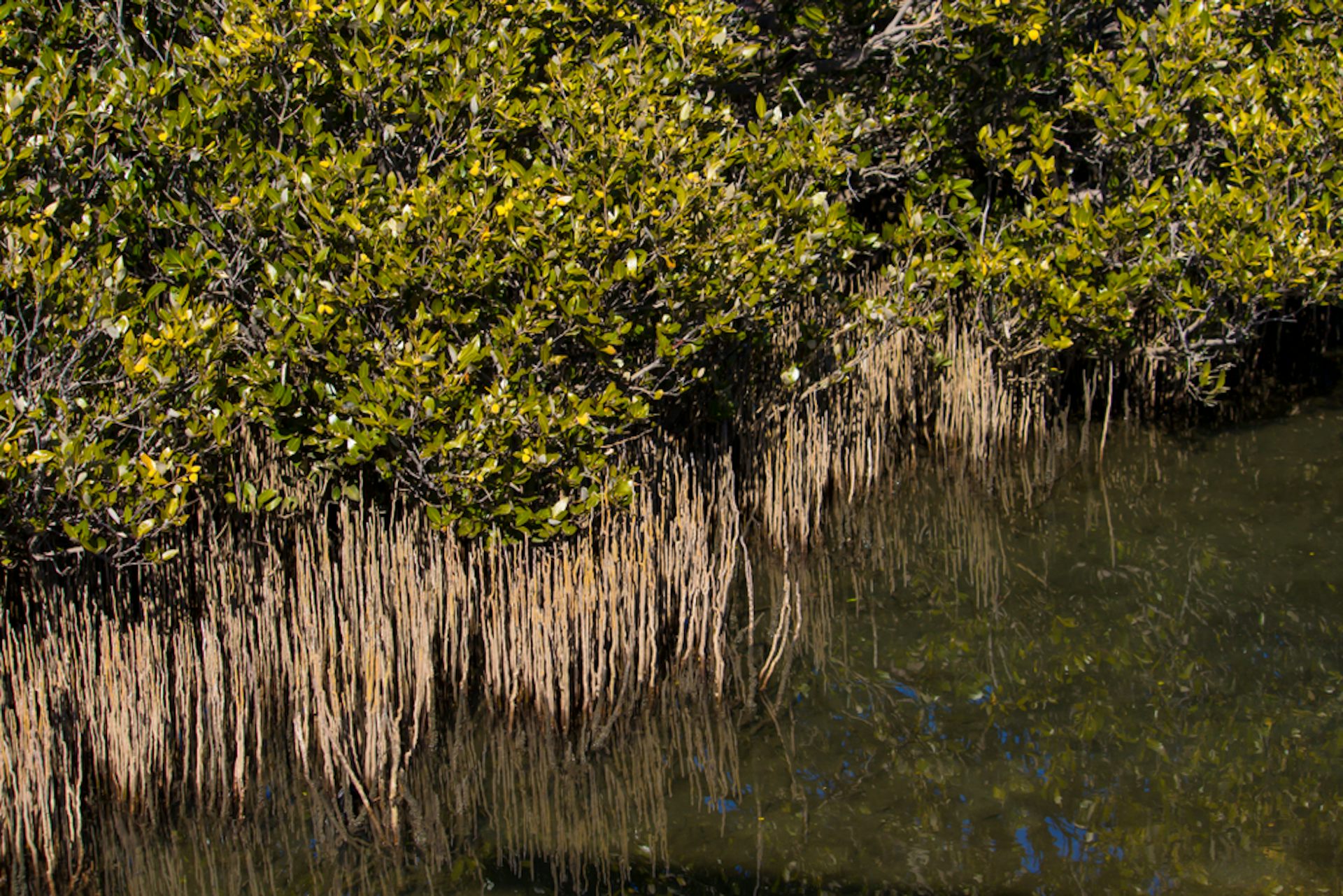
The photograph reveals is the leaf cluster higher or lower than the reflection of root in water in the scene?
higher

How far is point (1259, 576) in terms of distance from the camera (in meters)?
5.68

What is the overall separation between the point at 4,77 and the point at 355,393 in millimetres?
1533

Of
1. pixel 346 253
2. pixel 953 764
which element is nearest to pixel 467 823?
pixel 953 764

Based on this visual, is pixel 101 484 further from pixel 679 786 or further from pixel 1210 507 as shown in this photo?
pixel 1210 507

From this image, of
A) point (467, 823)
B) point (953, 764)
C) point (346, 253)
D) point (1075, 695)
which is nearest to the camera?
point (467, 823)

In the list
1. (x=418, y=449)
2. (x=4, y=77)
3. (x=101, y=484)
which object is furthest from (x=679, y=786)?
(x=4, y=77)

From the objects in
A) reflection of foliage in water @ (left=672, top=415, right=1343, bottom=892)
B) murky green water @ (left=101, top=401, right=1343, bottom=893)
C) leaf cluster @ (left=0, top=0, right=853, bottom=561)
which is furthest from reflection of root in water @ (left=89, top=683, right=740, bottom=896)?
leaf cluster @ (left=0, top=0, right=853, bottom=561)

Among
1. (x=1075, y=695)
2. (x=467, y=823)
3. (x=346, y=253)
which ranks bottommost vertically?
(x=467, y=823)

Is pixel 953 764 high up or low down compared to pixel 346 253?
down

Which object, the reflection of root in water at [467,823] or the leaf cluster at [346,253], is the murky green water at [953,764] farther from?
the leaf cluster at [346,253]

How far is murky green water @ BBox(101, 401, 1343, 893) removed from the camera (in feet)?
12.4

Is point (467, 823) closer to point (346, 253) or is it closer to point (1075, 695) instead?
point (346, 253)

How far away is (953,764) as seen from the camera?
429 cm

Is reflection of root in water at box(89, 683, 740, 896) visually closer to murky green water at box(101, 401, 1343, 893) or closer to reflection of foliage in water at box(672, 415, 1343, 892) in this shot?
murky green water at box(101, 401, 1343, 893)
